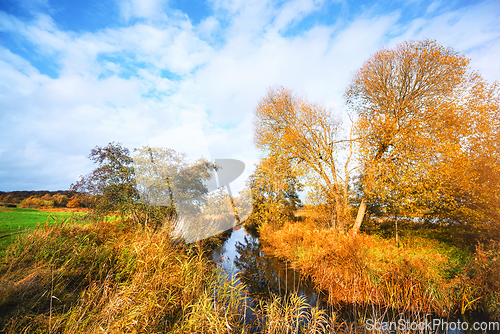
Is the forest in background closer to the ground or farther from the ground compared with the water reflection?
farther from the ground

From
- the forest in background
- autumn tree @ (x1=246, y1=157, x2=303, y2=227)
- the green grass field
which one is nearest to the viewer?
Answer: the forest in background

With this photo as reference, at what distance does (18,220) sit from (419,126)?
58.4 feet

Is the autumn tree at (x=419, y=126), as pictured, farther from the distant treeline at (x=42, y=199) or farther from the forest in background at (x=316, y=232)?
the distant treeline at (x=42, y=199)

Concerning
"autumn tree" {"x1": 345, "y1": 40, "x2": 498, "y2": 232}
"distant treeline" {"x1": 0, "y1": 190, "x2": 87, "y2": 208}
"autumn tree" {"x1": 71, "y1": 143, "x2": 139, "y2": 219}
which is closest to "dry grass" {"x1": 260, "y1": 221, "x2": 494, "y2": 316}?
"autumn tree" {"x1": 345, "y1": 40, "x2": 498, "y2": 232}

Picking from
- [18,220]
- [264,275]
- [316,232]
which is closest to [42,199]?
[18,220]

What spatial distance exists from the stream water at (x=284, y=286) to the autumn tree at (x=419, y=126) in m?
5.00

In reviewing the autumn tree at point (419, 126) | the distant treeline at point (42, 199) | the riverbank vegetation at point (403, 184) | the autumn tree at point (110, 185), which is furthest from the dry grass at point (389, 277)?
the distant treeline at point (42, 199)

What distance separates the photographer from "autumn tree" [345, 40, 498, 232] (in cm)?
958

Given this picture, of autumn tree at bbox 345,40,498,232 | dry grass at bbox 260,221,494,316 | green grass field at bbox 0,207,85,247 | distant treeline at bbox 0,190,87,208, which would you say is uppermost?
autumn tree at bbox 345,40,498,232

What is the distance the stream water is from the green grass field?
18.7 feet

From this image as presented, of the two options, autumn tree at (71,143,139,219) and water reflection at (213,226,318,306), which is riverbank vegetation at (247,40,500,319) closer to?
water reflection at (213,226,318,306)

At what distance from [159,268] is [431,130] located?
13.9 m

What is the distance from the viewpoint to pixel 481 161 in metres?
9.23

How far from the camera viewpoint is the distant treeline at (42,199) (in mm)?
7119
